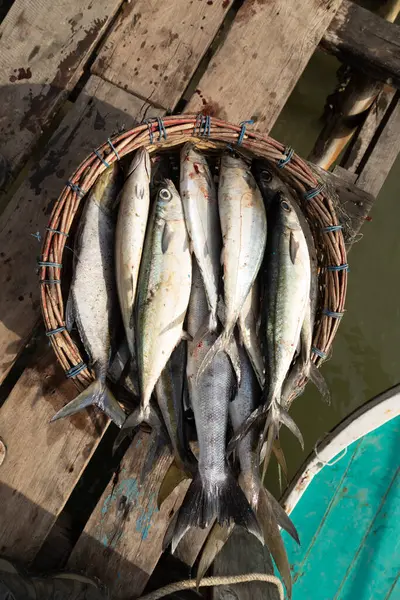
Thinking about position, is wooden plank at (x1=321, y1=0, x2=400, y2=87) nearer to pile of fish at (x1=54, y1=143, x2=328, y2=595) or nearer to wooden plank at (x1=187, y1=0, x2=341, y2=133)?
wooden plank at (x1=187, y1=0, x2=341, y2=133)

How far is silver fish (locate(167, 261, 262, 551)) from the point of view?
2191 millimetres

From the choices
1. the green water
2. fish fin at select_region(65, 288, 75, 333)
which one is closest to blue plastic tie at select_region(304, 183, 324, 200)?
fish fin at select_region(65, 288, 75, 333)

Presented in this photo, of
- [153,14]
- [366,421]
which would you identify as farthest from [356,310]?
[153,14]

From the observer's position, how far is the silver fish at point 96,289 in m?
2.21

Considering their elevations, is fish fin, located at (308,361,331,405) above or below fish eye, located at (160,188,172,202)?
below

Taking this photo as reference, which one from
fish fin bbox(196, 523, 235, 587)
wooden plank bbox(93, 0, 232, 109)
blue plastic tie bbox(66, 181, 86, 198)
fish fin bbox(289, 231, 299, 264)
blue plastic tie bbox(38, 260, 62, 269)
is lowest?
fish fin bbox(196, 523, 235, 587)

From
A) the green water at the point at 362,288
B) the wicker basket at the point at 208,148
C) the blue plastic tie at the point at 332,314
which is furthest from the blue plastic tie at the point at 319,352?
the green water at the point at 362,288

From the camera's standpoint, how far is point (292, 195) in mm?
2500

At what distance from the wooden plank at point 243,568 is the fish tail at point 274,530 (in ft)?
1.68

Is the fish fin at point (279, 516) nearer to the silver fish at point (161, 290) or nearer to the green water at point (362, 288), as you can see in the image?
the silver fish at point (161, 290)

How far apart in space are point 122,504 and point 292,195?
6.36 feet

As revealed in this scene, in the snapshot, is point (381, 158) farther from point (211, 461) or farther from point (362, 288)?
point (211, 461)

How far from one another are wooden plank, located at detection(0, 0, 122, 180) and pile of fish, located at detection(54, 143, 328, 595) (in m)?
0.83

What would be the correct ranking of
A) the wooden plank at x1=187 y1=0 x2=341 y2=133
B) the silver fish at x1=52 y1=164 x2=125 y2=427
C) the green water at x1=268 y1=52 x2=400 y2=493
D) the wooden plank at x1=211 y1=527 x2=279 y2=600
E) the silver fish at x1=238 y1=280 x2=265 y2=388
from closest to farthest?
the silver fish at x1=52 y1=164 x2=125 y2=427, the silver fish at x1=238 y1=280 x2=265 y2=388, the wooden plank at x1=211 y1=527 x2=279 y2=600, the wooden plank at x1=187 y1=0 x2=341 y2=133, the green water at x1=268 y1=52 x2=400 y2=493
